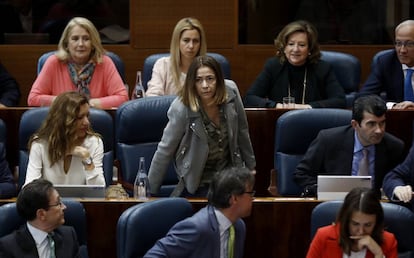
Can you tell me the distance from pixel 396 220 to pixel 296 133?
1167mm

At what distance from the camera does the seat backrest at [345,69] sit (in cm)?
680

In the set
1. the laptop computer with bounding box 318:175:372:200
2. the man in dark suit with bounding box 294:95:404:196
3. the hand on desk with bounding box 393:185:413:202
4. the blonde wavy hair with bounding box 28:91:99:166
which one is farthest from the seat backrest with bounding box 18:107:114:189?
the hand on desk with bounding box 393:185:413:202

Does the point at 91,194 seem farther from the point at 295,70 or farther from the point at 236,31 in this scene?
the point at 236,31

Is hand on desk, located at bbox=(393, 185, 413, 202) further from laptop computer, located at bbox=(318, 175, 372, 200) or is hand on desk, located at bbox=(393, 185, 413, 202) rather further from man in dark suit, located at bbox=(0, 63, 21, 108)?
man in dark suit, located at bbox=(0, 63, 21, 108)

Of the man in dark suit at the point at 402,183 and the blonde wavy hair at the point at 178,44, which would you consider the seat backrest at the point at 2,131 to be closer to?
the blonde wavy hair at the point at 178,44

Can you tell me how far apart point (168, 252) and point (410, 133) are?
207 centimetres

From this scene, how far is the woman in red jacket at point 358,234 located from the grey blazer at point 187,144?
3.43ft

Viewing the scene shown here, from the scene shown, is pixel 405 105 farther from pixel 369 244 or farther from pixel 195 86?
pixel 369 244

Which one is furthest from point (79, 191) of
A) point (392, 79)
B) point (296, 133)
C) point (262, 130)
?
point (392, 79)

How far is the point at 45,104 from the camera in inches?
248

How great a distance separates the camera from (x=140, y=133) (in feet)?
18.7

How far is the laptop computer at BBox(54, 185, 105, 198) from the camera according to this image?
470 centimetres

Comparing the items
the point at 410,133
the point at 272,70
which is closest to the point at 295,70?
the point at 272,70

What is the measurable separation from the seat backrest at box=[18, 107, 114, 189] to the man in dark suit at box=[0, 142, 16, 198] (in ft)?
0.50
